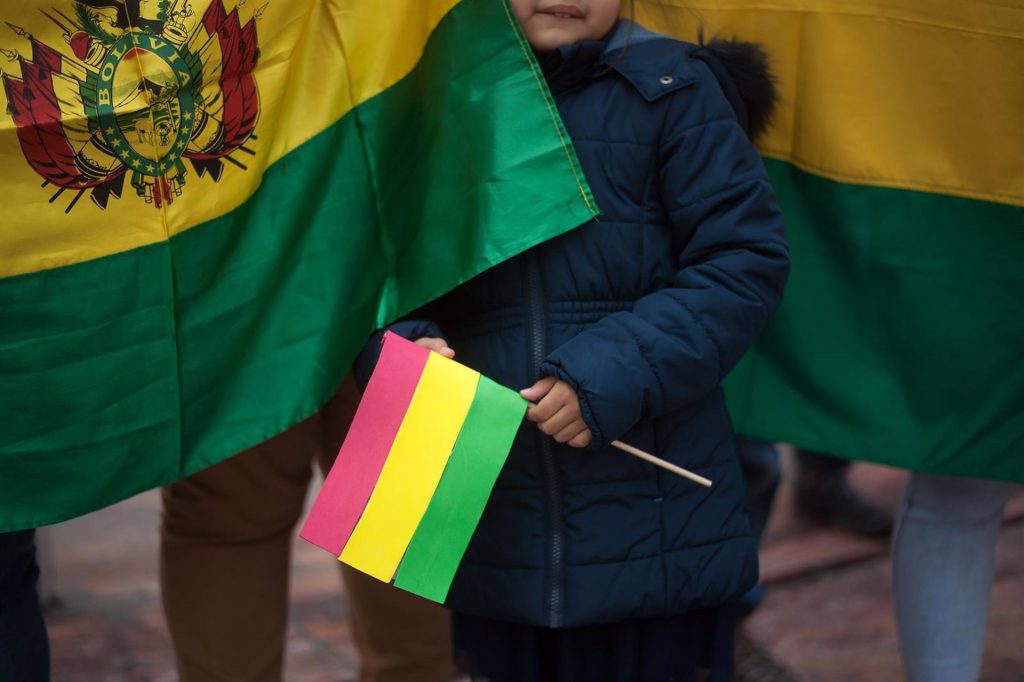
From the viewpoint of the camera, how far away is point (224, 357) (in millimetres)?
2035

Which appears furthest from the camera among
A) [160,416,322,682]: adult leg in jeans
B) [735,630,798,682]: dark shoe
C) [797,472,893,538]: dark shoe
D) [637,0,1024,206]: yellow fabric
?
[797,472,893,538]: dark shoe

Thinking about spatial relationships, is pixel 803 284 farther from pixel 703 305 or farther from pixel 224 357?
pixel 224 357

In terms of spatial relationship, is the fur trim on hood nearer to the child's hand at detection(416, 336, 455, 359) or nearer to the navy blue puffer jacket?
the navy blue puffer jacket

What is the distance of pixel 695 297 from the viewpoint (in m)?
1.90

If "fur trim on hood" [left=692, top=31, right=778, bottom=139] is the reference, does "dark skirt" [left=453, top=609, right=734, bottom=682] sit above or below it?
below

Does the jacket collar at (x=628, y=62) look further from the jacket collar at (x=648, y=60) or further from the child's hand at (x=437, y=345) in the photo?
the child's hand at (x=437, y=345)

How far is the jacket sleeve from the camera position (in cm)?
186

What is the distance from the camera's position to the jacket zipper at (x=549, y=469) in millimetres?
1977

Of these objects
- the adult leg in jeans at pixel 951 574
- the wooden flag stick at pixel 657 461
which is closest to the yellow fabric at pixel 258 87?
the wooden flag stick at pixel 657 461

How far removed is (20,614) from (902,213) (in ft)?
5.24

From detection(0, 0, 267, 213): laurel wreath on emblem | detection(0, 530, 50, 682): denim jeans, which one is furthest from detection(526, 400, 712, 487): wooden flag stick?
detection(0, 530, 50, 682): denim jeans

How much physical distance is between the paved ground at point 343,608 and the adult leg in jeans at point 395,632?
49 centimetres

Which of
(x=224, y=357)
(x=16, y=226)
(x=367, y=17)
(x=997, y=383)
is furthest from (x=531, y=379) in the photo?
(x=997, y=383)

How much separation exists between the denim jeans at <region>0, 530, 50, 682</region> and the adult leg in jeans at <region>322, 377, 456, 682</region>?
62cm
